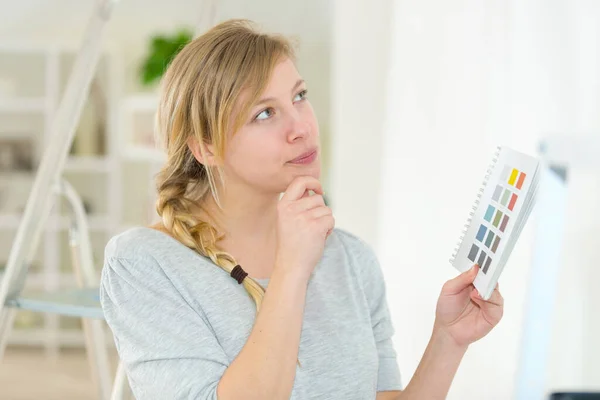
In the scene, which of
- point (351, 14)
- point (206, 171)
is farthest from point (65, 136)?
point (351, 14)

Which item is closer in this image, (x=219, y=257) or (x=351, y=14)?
(x=219, y=257)

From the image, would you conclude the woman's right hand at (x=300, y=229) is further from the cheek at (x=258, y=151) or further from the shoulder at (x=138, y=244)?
the shoulder at (x=138, y=244)

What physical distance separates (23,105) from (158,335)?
15.2 feet

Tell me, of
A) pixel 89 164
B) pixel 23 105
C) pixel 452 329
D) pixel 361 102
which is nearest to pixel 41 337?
pixel 89 164

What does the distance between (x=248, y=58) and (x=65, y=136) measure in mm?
570

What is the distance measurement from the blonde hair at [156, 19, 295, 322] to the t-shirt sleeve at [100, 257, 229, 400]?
0.10 meters

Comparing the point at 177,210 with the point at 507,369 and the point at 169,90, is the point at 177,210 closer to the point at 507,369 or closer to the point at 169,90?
the point at 169,90

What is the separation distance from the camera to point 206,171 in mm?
1375

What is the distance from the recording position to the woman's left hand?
Result: 1.23 meters

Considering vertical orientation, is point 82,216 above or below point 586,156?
below

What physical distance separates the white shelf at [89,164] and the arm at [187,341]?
14.5 ft

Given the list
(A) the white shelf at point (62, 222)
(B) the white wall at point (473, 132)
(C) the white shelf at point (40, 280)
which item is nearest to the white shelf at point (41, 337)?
(C) the white shelf at point (40, 280)

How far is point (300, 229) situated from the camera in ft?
3.92

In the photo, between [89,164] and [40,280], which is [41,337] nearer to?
[40,280]
